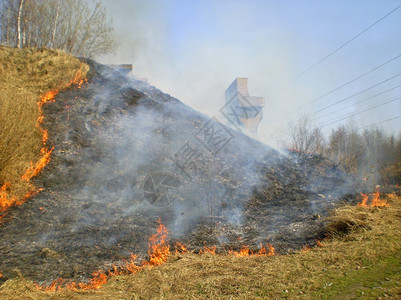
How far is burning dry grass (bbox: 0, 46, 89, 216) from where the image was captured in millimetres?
7422

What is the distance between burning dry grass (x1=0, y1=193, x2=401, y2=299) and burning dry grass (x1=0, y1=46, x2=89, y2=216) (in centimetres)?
424

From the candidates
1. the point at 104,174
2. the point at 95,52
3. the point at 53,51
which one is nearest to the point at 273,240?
the point at 104,174

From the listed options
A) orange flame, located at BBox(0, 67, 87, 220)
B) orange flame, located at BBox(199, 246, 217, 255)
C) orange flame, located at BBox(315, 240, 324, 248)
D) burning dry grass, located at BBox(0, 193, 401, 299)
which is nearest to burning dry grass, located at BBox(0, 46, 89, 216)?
orange flame, located at BBox(0, 67, 87, 220)

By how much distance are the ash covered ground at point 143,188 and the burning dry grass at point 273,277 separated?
0.81m

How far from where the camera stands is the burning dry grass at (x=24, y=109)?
742cm

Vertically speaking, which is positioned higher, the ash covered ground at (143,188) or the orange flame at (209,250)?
the ash covered ground at (143,188)

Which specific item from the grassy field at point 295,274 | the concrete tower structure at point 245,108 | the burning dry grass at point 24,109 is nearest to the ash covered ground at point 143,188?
the burning dry grass at point 24,109

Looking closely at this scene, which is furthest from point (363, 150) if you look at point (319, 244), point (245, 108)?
point (319, 244)

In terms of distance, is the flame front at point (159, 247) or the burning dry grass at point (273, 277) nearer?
the burning dry grass at point (273, 277)

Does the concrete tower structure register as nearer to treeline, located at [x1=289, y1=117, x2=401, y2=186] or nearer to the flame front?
treeline, located at [x1=289, y1=117, x2=401, y2=186]

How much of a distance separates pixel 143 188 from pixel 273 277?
18.8 feet

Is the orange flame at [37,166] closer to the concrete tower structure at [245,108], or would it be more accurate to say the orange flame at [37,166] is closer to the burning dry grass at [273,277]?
the burning dry grass at [273,277]

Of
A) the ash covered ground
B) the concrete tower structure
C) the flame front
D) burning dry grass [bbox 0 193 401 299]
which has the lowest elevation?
burning dry grass [bbox 0 193 401 299]

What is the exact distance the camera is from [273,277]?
4.09m
